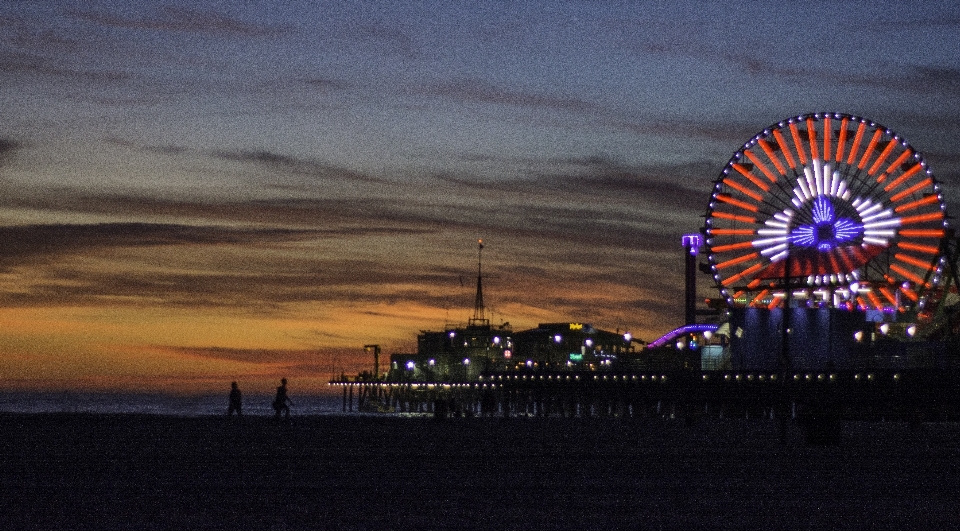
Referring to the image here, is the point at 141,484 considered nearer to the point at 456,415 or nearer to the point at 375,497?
the point at 375,497

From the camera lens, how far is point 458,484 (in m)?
17.1

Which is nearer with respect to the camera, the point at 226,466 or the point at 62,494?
the point at 62,494

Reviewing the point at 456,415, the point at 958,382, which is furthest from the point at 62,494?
the point at 958,382

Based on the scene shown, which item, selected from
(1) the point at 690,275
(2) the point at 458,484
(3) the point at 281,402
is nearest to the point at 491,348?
(1) the point at 690,275

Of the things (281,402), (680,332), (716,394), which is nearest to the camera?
(281,402)

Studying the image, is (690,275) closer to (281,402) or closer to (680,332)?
(680,332)

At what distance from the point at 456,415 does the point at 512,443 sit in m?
32.2

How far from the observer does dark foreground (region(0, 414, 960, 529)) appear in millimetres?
13000

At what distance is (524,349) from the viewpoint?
452 ft

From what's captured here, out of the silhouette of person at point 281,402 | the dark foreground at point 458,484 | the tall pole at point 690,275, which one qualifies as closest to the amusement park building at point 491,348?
the tall pole at point 690,275

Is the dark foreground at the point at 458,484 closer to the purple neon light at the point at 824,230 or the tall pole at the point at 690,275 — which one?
the purple neon light at the point at 824,230

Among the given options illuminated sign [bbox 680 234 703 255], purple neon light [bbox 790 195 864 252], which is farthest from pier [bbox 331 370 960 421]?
illuminated sign [bbox 680 234 703 255]

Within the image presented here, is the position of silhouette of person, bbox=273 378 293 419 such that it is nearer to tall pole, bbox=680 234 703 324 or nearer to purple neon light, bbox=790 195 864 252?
purple neon light, bbox=790 195 864 252

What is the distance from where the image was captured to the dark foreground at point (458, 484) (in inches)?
512
